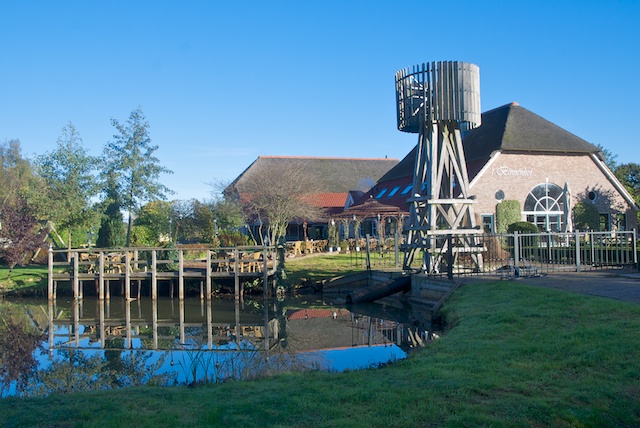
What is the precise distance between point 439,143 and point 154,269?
11.3 metres

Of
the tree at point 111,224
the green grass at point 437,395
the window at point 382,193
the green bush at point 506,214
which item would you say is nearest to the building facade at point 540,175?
the green bush at point 506,214

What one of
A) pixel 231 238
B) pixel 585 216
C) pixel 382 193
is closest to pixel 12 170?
pixel 231 238

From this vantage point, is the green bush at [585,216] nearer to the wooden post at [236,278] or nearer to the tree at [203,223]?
the wooden post at [236,278]

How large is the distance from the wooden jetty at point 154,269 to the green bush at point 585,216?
16.6 metres

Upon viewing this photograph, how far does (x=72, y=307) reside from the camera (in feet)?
65.6

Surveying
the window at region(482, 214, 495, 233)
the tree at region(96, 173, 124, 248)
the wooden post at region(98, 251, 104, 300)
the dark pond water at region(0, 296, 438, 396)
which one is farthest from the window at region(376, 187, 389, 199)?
the wooden post at region(98, 251, 104, 300)

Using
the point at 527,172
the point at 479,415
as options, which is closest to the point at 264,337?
the point at 479,415

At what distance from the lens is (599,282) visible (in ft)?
41.7

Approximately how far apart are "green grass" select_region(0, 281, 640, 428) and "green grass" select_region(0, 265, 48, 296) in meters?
18.9

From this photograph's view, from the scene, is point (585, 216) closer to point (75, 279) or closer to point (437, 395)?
point (75, 279)

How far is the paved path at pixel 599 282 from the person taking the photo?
10.6m

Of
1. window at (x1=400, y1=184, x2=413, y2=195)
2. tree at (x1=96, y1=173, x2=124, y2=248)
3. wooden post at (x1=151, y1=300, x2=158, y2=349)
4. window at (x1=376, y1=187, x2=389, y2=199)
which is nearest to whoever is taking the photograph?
wooden post at (x1=151, y1=300, x2=158, y2=349)

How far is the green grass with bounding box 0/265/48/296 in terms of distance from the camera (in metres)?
22.6

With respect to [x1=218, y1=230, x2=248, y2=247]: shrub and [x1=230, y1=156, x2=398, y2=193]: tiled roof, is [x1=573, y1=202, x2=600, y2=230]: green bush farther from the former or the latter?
[x1=230, y1=156, x2=398, y2=193]: tiled roof
